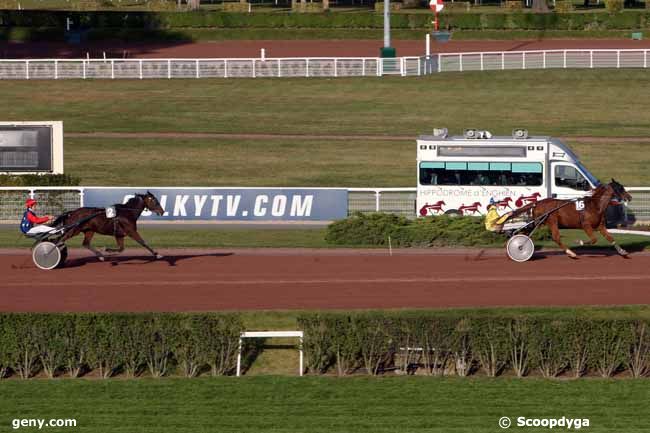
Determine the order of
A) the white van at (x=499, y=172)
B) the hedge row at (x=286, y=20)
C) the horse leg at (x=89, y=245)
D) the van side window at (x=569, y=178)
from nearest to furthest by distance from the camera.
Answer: the horse leg at (x=89, y=245) → the white van at (x=499, y=172) → the van side window at (x=569, y=178) → the hedge row at (x=286, y=20)

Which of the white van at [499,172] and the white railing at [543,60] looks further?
the white railing at [543,60]

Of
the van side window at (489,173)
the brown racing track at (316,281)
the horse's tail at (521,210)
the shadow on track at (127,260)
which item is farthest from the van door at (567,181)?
the shadow on track at (127,260)

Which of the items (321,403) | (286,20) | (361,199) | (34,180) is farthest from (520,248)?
(286,20)

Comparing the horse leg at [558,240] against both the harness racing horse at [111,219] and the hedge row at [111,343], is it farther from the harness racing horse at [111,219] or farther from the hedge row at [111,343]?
the hedge row at [111,343]

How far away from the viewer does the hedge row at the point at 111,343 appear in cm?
1700

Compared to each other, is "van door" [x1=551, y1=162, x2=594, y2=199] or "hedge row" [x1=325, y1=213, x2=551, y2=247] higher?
"van door" [x1=551, y1=162, x2=594, y2=199]

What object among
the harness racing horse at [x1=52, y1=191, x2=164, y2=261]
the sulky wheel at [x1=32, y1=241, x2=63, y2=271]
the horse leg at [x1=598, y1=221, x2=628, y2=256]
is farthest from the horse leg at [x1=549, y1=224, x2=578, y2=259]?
the sulky wheel at [x1=32, y1=241, x2=63, y2=271]

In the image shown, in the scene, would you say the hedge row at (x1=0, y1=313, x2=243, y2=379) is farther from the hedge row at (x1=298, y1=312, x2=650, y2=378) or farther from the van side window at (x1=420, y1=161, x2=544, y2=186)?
the van side window at (x1=420, y1=161, x2=544, y2=186)

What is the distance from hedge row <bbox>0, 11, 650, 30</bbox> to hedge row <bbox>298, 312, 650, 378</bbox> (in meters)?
50.2

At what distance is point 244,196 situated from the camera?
30.0 metres

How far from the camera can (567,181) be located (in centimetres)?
2869

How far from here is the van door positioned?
28594mm

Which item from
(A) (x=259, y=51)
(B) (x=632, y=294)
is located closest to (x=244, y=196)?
(B) (x=632, y=294)

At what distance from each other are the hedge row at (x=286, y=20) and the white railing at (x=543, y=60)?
462 inches
